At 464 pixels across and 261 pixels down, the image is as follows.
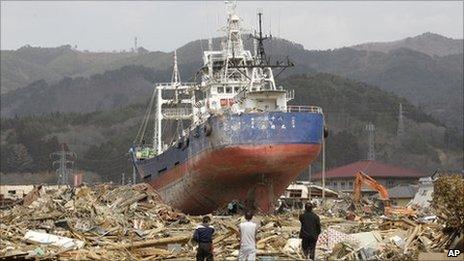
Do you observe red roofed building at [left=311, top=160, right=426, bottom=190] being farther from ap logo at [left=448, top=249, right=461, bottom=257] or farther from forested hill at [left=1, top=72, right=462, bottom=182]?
ap logo at [left=448, top=249, right=461, bottom=257]

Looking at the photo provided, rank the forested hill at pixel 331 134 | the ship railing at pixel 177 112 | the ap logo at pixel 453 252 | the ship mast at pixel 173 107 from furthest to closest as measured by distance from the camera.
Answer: the forested hill at pixel 331 134
the ship railing at pixel 177 112
the ship mast at pixel 173 107
the ap logo at pixel 453 252

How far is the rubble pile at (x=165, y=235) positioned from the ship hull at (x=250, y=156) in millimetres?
3177

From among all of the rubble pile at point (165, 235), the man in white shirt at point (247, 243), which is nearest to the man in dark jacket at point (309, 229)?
the rubble pile at point (165, 235)

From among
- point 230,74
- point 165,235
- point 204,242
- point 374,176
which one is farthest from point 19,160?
point 204,242

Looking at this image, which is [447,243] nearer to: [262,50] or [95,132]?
[262,50]

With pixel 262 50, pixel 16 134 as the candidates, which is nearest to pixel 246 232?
pixel 262 50

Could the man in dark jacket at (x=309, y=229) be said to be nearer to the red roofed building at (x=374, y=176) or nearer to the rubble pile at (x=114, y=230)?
the rubble pile at (x=114, y=230)

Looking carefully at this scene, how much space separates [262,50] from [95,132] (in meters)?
130

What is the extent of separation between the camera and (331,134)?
146875 millimetres

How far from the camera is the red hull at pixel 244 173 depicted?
35594 mm

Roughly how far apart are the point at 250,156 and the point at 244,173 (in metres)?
1.32

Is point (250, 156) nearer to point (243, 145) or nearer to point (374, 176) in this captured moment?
point (243, 145)

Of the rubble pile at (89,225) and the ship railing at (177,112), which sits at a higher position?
the ship railing at (177,112)

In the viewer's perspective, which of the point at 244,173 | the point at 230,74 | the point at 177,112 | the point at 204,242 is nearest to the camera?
the point at 204,242
